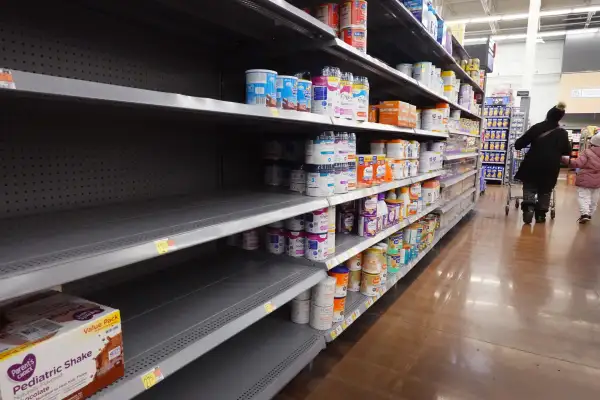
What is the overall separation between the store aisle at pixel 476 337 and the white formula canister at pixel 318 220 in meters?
0.74

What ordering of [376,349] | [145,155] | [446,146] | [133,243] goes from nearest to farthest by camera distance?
[133,243], [145,155], [376,349], [446,146]

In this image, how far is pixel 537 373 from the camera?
197cm

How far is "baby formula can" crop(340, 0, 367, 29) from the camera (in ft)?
5.96

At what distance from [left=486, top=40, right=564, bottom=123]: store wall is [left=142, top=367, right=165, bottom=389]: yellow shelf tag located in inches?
658

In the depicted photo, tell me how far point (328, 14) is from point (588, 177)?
19.5 ft

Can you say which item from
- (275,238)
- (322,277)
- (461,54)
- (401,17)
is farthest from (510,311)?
(461,54)

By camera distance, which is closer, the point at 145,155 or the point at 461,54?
the point at 145,155

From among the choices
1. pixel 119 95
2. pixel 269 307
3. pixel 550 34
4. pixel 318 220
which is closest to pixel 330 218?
pixel 318 220

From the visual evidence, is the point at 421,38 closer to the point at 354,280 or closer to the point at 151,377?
the point at 354,280

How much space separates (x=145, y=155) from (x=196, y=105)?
0.75m

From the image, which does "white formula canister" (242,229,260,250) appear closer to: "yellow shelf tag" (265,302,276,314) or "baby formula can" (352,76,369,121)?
"yellow shelf tag" (265,302,276,314)

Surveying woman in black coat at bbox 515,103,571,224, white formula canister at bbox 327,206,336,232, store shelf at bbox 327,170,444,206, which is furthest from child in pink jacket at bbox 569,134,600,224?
white formula canister at bbox 327,206,336,232

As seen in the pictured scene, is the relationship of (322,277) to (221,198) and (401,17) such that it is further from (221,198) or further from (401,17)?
(401,17)

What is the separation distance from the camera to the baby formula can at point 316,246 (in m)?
1.86
